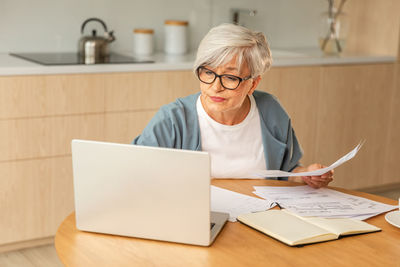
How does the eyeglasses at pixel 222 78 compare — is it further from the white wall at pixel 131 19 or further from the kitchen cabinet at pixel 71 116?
the white wall at pixel 131 19

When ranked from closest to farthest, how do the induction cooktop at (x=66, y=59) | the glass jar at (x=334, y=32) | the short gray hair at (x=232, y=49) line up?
the short gray hair at (x=232, y=49) < the induction cooktop at (x=66, y=59) < the glass jar at (x=334, y=32)

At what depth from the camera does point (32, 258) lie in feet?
9.57

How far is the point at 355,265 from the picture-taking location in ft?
4.50

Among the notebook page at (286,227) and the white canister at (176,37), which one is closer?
the notebook page at (286,227)

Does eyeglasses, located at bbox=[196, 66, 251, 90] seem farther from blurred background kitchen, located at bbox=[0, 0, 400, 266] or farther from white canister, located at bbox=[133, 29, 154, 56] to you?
white canister, located at bbox=[133, 29, 154, 56]

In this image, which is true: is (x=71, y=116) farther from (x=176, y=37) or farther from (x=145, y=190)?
(x=145, y=190)

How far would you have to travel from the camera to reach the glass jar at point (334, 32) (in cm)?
397

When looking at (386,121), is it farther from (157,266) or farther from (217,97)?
(157,266)

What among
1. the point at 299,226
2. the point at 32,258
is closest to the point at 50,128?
the point at 32,258

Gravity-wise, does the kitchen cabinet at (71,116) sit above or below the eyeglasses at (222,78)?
below

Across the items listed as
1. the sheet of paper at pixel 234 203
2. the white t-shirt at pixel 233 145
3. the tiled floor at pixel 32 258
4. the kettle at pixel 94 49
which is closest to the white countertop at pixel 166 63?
the kettle at pixel 94 49

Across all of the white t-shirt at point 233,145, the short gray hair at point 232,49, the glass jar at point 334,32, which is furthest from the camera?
the glass jar at point 334,32

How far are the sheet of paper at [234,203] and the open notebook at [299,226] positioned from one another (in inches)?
2.1

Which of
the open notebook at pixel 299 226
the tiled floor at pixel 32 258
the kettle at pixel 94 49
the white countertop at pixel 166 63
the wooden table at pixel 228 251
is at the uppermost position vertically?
the kettle at pixel 94 49
